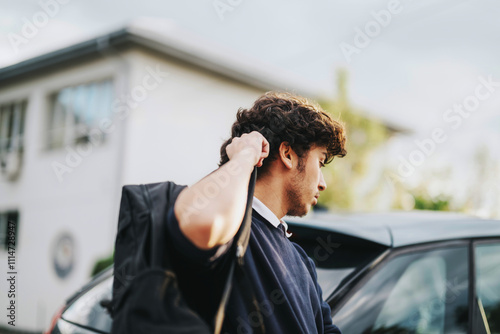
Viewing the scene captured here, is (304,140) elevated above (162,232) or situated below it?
above

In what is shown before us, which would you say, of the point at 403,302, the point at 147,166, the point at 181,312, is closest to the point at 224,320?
the point at 181,312

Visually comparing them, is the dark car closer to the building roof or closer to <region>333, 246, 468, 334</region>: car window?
<region>333, 246, 468, 334</region>: car window

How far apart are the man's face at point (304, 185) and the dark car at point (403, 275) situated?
0.56 m

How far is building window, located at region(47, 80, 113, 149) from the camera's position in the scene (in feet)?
42.5

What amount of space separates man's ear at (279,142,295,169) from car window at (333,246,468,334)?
751 mm

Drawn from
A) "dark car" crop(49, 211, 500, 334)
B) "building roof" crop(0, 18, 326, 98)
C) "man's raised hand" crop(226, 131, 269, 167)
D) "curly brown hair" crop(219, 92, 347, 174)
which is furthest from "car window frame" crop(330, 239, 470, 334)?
"building roof" crop(0, 18, 326, 98)

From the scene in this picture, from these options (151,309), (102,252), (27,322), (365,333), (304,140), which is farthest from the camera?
Answer: (27,322)

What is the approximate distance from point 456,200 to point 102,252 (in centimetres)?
906

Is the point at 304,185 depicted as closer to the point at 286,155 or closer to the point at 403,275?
the point at 286,155

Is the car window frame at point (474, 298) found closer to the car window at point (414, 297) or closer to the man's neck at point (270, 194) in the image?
the car window at point (414, 297)

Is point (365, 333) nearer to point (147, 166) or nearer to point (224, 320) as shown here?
point (224, 320)

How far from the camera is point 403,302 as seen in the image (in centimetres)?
247

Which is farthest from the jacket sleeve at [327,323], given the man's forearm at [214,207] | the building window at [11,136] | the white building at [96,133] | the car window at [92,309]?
the building window at [11,136]

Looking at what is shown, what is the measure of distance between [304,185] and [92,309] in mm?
1470
